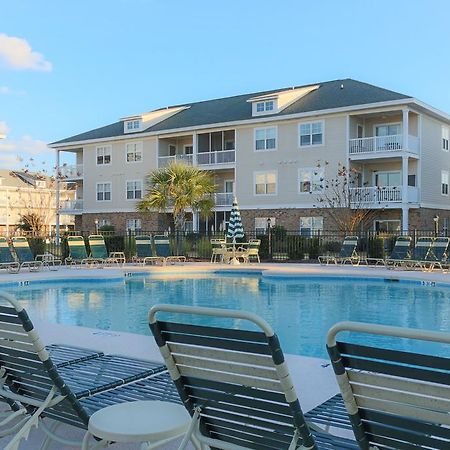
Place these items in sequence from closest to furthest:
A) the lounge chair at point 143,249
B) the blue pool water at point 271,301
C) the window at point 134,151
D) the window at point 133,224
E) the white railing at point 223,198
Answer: the blue pool water at point 271,301
the lounge chair at point 143,249
the white railing at point 223,198
the window at point 133,224
the window at point 134,151

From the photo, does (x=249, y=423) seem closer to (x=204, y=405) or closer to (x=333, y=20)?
(x=204, y=405)

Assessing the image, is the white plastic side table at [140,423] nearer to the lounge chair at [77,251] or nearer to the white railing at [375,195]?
the lounge chair at [77,251]

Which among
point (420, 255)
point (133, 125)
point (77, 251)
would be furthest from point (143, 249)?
point (133, 125)

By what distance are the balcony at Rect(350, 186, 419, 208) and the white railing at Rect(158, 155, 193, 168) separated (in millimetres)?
10895

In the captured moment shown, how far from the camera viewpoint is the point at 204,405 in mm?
2566

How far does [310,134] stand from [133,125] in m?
12.9

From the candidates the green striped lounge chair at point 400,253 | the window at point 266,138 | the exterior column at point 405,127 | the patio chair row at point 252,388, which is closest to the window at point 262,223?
the window at point 266,138

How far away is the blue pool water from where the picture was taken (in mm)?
9547

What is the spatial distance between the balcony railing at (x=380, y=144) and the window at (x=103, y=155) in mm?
17130

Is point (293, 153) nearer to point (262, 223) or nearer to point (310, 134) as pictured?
point (310, 134)

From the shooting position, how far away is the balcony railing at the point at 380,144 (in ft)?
88.4

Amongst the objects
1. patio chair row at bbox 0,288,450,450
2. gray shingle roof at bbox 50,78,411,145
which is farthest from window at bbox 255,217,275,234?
patio chair row at bbox 0,288,450,450

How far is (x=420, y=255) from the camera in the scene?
18.0 metres

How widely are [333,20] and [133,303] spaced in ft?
44.8
